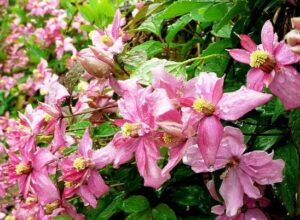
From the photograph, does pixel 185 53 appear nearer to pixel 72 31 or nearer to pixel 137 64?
pixel 137 64

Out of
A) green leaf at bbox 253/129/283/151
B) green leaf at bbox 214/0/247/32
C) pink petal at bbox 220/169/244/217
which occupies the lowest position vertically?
pink petal at bbox 220/169/244/217

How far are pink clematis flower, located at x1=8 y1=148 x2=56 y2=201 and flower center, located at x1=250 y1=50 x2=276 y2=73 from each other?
1.20 feet

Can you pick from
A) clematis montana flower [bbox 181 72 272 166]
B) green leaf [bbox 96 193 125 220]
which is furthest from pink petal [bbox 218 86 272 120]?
green leaf [bbox 96 193 125 220]

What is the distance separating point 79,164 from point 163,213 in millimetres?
153

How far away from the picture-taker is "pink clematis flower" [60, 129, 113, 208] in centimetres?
68

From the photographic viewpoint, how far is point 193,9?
667mm

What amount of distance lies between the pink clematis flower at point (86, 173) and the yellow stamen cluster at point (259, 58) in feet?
0.86

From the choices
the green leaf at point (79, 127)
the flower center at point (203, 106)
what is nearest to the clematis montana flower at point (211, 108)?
the flower center at point (203, 106)

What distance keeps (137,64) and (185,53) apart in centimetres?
25

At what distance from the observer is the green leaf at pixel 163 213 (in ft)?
2.33

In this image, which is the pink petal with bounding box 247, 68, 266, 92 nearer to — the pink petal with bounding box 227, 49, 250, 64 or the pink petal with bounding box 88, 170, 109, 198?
the pink petal with bounding box 227, 49, 250, 64

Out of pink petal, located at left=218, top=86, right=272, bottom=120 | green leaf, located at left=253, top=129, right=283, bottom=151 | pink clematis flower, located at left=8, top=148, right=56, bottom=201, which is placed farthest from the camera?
pink clematis flower, located at left=8, top=148, right=56, bottom=201

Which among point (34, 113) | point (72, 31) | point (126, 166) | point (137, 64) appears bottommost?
point (72, 31)

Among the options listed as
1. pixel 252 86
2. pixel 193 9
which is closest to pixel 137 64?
pixel 193 9
